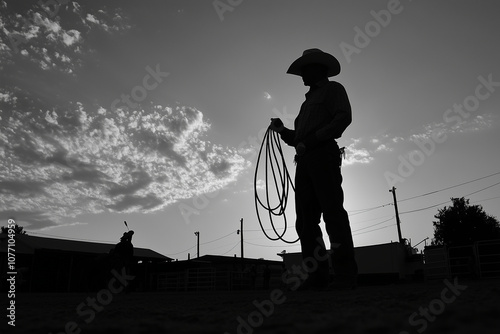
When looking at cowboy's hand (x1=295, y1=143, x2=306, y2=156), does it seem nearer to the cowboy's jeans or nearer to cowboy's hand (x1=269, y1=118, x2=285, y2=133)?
the cowboy's jeans

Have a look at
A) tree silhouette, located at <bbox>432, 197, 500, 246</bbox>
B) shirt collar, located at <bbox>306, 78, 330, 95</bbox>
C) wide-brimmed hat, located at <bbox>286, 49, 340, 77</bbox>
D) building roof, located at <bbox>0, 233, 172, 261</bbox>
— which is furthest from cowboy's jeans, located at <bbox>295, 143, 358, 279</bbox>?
tree silhouette, located at <bbox>432, 197, 500, 246</bbox>

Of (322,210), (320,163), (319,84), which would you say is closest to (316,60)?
(319,84)

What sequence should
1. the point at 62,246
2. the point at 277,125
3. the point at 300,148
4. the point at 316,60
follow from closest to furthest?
the point at 300,148 < the point at 316,60 < the point at 277,125 < the point at 62,246

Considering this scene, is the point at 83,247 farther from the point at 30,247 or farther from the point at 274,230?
the point at 274,230

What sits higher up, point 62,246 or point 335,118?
point 62,246

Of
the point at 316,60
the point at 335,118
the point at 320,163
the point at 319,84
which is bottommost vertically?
the point at 320,163

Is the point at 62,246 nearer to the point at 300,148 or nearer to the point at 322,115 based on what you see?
the point at 300,148

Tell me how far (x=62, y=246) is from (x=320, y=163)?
102 feet

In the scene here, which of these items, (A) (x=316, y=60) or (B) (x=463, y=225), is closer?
(A) (x=316, y=60)

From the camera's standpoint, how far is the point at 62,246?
31656 mm

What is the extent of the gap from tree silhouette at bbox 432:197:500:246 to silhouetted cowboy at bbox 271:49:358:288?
132 feet

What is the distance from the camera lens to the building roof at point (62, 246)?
29188 millimetres

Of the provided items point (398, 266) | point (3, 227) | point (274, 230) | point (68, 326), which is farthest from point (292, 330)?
point (3, 227)

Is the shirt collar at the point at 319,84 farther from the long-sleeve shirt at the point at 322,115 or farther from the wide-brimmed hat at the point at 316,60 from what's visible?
the wide-brimmed hat at the point at 316,60
